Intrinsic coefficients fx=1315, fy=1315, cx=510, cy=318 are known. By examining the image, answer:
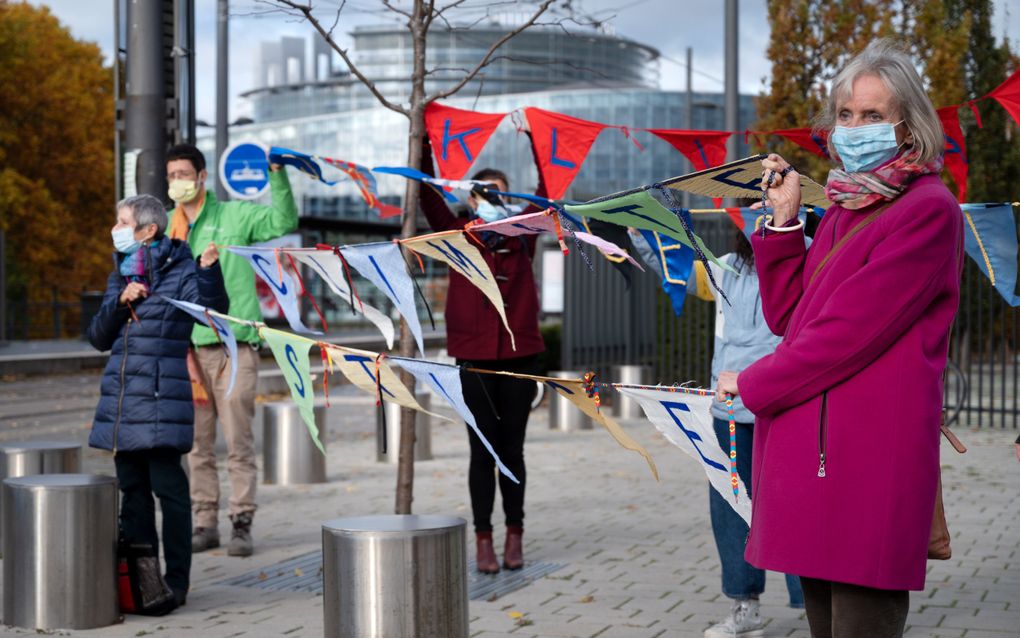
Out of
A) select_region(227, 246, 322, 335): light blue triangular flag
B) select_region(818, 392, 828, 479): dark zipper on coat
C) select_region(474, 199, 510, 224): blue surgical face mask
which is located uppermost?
select_region(474, 199, 510, 224): blue surgical face mask

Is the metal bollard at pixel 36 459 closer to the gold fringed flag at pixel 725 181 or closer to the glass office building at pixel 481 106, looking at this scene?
the gold fringed flag at pixel 725 181

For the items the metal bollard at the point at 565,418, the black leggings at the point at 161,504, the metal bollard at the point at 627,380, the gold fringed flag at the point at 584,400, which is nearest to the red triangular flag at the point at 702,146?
the gold fringed flag at the point at 584,400

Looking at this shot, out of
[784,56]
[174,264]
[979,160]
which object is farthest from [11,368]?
[174,264]

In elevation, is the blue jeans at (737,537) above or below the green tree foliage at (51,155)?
below

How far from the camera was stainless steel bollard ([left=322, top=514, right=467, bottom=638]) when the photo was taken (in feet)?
14.8

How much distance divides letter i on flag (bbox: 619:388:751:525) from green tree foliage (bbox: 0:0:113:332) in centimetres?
3096

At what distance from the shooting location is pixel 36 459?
7.11 meters

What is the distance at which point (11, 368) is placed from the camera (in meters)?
23.9

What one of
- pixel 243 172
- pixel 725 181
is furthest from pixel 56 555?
pixel 243 172

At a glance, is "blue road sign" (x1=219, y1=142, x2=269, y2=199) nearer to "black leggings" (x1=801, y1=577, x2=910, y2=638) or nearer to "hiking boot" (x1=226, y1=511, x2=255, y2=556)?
"hiking boot" (x1=226, y1=511, x2=255, y2=556)

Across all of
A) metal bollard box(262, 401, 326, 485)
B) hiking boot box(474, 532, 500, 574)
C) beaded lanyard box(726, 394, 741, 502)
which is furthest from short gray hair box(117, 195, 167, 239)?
metal bollard box(262, 401, 326, 485)

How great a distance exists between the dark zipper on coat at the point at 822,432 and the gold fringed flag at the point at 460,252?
89.5 inches

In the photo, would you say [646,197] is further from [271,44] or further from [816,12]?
[271,44]

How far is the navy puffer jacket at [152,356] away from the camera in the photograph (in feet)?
19.1
